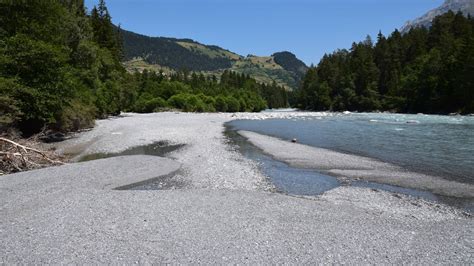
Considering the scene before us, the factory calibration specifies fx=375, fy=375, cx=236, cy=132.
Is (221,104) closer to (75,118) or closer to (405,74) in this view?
(405,74)

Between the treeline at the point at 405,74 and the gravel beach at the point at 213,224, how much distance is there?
8241cm

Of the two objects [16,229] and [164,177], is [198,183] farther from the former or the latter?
[16,229]

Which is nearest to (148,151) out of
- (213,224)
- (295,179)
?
(295,179)

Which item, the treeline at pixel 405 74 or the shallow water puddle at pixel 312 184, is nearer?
the shallow water puddle at pixel 312 184

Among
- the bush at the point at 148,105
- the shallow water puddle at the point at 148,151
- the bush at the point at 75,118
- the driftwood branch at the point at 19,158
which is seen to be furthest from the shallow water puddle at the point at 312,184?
the bush at the point at 148,105

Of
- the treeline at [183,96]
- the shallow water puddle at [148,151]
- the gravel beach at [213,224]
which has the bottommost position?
the shallow water puddle at [148,151]

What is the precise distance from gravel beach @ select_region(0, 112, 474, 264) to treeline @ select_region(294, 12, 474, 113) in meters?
82.4

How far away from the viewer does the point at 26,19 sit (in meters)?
32.1

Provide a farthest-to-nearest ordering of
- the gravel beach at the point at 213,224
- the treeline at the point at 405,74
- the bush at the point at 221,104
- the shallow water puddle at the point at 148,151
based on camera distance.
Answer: the bush at the point at 221,104
the treeline at the point at 405,74
the shallow water puddle at the point at 148,151
the gravel beach at the point at 213,224

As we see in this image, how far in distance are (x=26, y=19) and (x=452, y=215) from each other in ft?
113

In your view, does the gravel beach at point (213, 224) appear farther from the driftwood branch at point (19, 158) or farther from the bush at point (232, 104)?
A: the bush at point (232, 104)

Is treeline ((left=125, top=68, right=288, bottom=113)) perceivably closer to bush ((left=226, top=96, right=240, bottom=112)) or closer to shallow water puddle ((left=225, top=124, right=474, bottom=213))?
bush ((left=226, top=96, right=240, bottom=112))

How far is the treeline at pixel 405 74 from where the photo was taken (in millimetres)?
88675

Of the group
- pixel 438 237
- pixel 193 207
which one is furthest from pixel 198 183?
pixel 438 237
